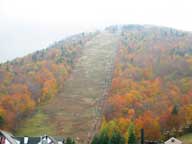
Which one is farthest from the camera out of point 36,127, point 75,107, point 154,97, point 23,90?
point 23,90

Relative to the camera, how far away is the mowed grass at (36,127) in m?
125

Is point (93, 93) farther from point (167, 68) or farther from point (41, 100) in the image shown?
point (167, 68)

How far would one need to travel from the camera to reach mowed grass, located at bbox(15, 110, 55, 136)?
125 meters

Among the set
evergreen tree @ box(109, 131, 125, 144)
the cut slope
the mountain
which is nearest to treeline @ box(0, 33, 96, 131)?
the mountain

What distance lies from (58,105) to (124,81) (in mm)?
32587

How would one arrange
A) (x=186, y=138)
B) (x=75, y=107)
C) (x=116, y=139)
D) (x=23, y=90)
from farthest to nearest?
(x=23, y=90) < (x=75, y=107) < (x=186, y=138) < (x=116, y=139)

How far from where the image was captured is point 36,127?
5079 inches

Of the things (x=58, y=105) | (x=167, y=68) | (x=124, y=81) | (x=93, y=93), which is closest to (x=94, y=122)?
(x=58, y=105)

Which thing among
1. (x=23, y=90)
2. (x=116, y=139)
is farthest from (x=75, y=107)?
(x=116, y=139)

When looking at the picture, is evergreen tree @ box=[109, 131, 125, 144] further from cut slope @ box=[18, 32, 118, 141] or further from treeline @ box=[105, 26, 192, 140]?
cut slope @ box=[18, 32, 118, 141]

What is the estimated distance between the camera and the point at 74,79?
192 m

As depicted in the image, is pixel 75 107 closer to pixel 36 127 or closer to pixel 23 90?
pixel 23 90

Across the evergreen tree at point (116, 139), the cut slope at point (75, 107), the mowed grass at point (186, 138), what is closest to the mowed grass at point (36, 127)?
the cut slope at point (75, 107)

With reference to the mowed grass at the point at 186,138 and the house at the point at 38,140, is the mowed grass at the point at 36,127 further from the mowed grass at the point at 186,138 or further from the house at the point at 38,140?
the mowed grass at the point at 186,138
